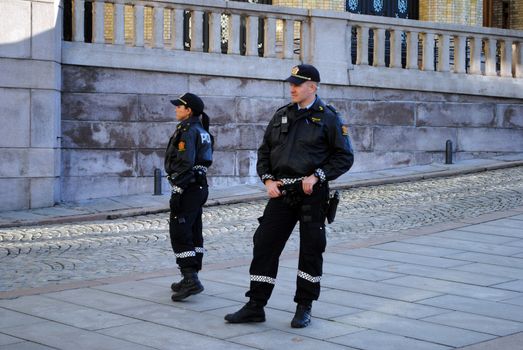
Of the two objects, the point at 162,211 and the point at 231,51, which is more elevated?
the point at 231,51

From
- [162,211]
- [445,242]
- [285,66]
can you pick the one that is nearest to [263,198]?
[162,211]

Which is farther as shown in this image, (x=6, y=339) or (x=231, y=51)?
(x=231, y=51)

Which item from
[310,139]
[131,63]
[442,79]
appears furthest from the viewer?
[442,79]

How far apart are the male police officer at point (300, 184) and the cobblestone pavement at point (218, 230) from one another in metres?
2.69

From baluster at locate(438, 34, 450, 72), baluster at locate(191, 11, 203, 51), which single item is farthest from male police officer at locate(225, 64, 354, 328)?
baluster at locate(438, 34, 450, 72)

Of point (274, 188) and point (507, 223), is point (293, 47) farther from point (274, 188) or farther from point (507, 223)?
point (274, 188)

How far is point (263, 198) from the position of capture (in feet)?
52.9

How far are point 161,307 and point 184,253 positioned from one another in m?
0.58

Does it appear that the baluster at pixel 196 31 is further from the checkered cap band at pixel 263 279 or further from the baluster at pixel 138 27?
the checkered cap band at pixel 263 279

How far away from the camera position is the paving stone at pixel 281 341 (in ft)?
23.7

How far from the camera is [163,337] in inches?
294

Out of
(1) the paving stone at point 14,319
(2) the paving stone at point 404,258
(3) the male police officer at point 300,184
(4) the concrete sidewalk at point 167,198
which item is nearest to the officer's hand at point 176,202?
(3) the male police officer at point 300,184

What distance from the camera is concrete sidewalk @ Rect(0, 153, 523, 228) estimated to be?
14.6 meters

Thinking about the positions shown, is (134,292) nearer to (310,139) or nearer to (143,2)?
(310,139)
